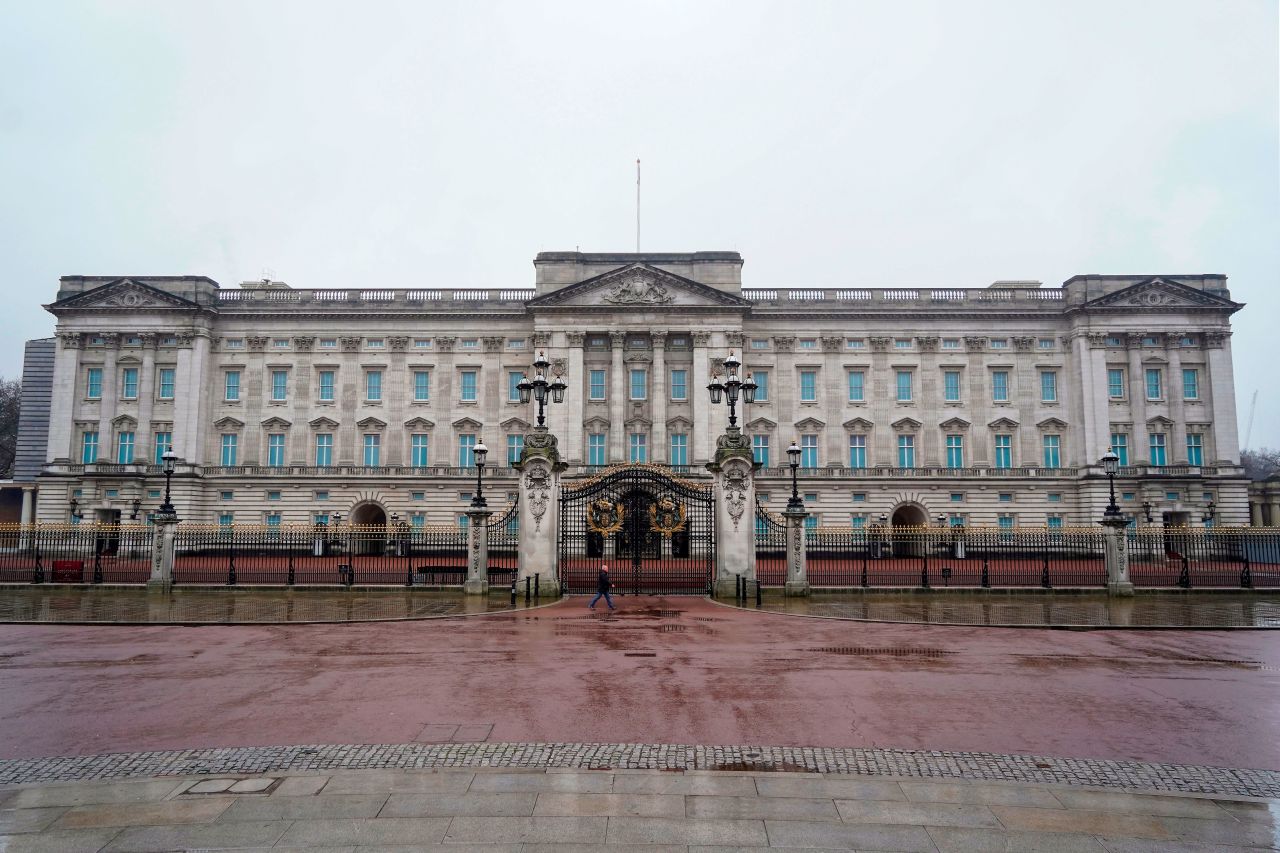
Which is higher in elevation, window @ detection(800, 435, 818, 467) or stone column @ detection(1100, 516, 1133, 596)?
window @ detection(800, 435, 818, 467)

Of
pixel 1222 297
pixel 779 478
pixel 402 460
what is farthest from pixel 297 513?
pixel 1222 297

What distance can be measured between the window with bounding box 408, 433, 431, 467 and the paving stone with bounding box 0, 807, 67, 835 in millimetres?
47501

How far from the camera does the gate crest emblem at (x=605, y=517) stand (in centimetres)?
2575

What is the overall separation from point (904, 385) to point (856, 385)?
326cm

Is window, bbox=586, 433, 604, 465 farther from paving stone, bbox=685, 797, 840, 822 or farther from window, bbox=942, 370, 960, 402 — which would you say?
paving stone, bbox=685, 797, 840, 822

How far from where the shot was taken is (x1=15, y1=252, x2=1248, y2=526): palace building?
5166 cm

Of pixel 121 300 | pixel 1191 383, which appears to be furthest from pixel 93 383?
pixel 1191 383

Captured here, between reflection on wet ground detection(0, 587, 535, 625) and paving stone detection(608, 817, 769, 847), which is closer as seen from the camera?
paving stone detection(608, 817, 769, 847)

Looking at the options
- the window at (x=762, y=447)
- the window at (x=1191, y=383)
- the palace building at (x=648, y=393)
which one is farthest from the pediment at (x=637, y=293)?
the window at (x=1191, y=383)

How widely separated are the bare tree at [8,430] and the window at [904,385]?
83.7 meters

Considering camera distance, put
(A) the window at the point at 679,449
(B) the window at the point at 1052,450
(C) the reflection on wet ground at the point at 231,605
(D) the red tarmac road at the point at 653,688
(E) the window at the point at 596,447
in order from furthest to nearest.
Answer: (B) the window at the point at 1052,450, (E) the window at the point at 596,447, (A) the window at the point at 679,449, (C) the reflection on wet ground at the point at 231,605, (D) the red tarmac road at the point at 653,688

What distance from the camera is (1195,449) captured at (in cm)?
5197

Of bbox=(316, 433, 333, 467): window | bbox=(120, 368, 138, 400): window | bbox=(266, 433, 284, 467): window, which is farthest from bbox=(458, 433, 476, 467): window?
bbox=(120, 368, 138, 400): window

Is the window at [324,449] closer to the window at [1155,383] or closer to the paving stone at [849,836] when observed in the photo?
the paving stone at [849,836]
